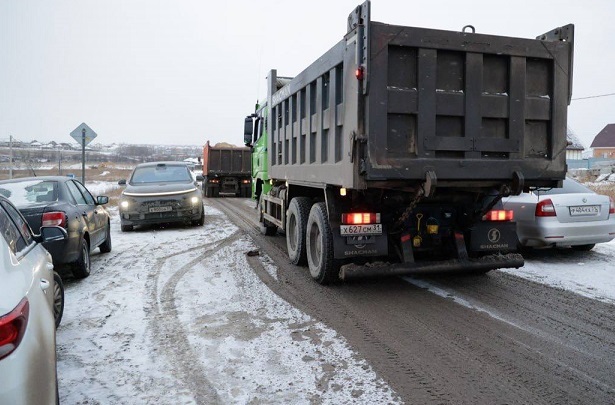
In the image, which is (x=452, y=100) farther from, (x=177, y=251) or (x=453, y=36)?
(x=177, y=251)

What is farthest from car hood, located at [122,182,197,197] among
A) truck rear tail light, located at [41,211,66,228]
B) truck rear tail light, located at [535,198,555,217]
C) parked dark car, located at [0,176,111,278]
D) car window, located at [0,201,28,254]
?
car window, located at [0,201,28,254]

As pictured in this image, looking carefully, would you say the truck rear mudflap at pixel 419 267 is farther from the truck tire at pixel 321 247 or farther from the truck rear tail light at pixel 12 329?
the truck rear tail light at pixel 12 329

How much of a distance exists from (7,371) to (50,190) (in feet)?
18.1

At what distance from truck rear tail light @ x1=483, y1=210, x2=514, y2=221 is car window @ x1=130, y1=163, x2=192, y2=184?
8.84 m

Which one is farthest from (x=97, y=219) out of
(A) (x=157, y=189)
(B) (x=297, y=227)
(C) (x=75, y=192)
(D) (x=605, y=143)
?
(D) (x=605, y=143)

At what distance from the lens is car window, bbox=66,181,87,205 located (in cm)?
738

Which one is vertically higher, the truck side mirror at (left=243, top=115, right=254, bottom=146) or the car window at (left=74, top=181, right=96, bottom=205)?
the truck side mirror at (left=243, top=115, right=254, bottom=146)

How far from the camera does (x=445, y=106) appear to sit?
5.17 m

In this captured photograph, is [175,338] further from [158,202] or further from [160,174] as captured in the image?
[160,174]

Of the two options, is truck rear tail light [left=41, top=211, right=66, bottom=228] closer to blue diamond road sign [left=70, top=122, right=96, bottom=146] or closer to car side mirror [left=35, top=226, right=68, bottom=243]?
car side mirror [left=35, top=226, right=68, bottom=243]

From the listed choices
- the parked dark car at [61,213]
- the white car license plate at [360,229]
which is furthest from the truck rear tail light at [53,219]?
the white car license plate at [360,229]

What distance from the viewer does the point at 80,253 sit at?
6.59 meters

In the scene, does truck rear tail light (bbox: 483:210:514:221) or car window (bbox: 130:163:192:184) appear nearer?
truck rear tail light (bbox: 483:210:514:221)

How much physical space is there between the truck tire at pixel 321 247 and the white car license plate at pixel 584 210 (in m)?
4.08
